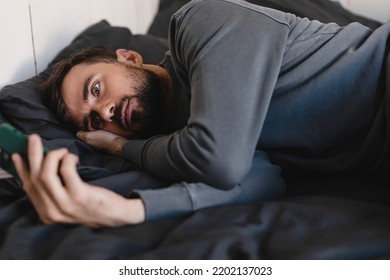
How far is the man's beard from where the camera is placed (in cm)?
107

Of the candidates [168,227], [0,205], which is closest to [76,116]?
[0,205]

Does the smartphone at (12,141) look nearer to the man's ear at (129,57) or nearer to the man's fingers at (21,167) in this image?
the man's fingers at (21,167)

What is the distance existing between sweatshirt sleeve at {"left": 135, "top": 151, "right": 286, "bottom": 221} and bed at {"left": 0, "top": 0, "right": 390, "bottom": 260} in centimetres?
1

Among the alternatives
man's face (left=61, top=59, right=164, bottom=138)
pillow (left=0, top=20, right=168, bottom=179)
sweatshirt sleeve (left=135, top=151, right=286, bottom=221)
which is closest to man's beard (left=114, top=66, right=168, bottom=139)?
man's face (left=61, top=59, right=164, bottom=138)

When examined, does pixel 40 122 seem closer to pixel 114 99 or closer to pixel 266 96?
pixel 114 99

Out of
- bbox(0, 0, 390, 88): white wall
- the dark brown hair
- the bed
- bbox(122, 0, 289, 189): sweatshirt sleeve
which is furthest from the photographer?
bbox(0, 0, 390, 88): white wall

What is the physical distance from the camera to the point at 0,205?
890 millimetres

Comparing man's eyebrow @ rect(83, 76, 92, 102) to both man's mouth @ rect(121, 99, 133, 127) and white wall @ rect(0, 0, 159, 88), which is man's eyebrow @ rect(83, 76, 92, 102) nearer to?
man's mouth @ rect(121, 99, 133, 127)

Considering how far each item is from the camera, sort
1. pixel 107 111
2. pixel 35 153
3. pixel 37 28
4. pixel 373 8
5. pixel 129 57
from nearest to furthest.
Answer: pixel 35 153, pixel 107 111, pixel 129 57, pixel 37 28, pixel 373 8

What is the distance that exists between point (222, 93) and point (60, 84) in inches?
20.6

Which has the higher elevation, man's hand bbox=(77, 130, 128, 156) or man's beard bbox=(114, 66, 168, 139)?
man's beard bbox=(114, 66, 168, 139)

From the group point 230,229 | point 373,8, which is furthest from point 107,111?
point 373,8

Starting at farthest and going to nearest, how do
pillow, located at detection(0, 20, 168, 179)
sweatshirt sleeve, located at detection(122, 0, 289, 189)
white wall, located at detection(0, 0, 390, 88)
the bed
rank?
white wall, located at detection(0, 0, 390, 88)
pillow, located at detection(0, 20, 168, 179)
sweatshirt sleeve, located at detection(122, 0, 289, 189)
the bed

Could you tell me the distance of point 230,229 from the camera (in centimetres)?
72
